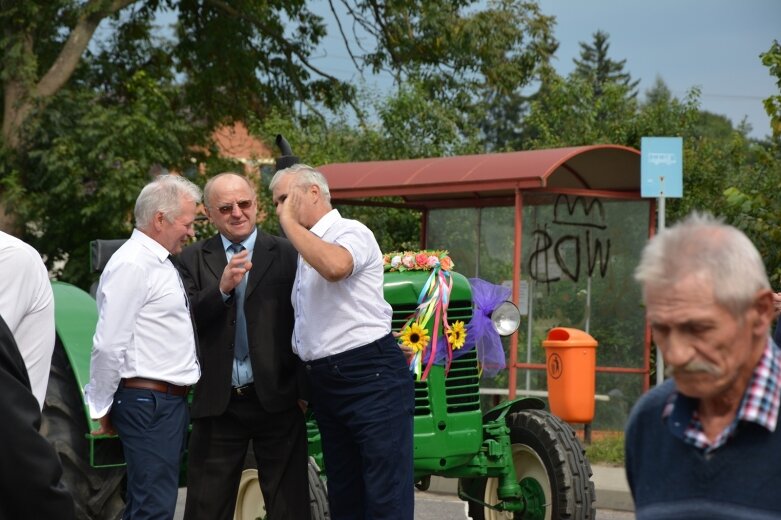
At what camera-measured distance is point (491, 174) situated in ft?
38.4

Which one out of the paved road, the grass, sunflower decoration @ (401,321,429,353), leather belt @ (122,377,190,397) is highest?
sunflower decoration @ (401,321,429,353)

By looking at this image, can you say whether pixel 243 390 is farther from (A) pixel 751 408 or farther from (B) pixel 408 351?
(A) pixel 751 408

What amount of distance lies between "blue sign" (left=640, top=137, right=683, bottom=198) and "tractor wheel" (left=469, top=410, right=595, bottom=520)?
13.2ft

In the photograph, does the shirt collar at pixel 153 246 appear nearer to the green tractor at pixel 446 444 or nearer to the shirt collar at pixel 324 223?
the shirt collar at pixel 324 223

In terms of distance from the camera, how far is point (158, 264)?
18.1 ft

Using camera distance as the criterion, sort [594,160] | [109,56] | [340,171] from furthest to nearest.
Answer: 1. [109,56]
2. [340,171]
3. [594,160]

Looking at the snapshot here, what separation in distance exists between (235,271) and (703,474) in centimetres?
344

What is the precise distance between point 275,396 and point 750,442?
354 cm

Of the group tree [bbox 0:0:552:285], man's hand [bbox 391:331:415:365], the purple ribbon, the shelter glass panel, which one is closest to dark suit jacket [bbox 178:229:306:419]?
man's hand [bbox 391:331:415:365]

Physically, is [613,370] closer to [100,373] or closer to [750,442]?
[100,373]

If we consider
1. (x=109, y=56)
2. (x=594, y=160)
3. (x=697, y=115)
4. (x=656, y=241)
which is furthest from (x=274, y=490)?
(x=697, y=115)

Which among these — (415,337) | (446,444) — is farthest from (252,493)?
(415,337)

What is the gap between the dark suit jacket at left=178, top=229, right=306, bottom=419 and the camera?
572 cm

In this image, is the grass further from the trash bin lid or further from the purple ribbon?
the purple ribbon
